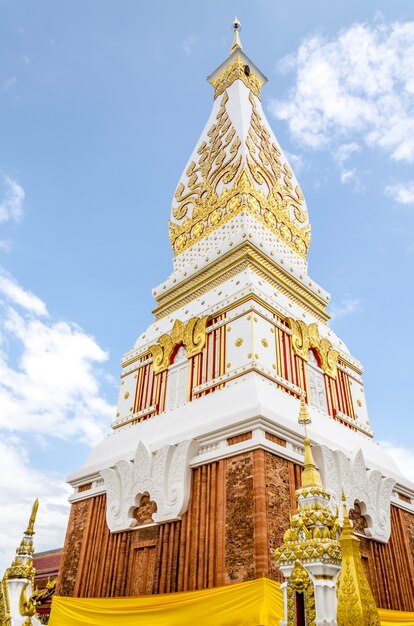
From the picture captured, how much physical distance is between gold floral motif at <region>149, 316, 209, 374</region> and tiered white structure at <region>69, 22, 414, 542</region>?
0.11 feet

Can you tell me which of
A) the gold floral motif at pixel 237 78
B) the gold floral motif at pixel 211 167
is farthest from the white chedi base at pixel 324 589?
the gold floral motif at pixel 237 78

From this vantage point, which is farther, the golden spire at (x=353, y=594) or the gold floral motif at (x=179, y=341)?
the gold floral motif at (x=179, y=341)

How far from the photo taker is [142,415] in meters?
11.6

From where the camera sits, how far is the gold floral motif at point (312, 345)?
11527 millimetres

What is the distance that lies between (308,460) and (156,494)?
14.2 ft

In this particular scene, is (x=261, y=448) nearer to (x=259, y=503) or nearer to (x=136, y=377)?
(x=259, y=503)

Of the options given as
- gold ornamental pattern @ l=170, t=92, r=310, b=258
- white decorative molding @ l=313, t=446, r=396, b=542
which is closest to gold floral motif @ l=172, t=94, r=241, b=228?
gold ornamental pattern @ l=170, t=92, r=310, b=258

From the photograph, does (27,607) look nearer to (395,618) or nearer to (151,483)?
(151,483)

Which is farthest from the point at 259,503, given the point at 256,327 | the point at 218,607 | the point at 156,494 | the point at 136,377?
the point at 136,377

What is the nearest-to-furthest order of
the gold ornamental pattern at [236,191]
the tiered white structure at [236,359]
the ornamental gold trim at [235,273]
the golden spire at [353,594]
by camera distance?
1. the golden spire at [353,594]
2. the tiered white structure at [236,359]
3. the ornamental gold trim at [235,273]
4. the gold ornamental pattern at [236,191]

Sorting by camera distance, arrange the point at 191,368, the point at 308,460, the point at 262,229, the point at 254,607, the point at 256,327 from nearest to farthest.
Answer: the point at 308,460
the point at 254,607
the point at 256,327
the point at 191,368
the point at 262,229

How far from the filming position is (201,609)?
669 centimetres

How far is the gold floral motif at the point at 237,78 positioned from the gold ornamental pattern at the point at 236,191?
129cm

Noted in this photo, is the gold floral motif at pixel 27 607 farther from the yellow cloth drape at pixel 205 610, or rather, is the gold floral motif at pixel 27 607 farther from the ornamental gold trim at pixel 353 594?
the ornamental gold trim at pixel 353 594
